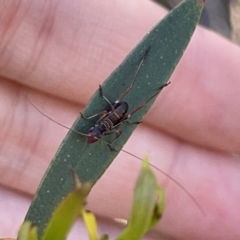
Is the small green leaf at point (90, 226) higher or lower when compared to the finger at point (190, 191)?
higher

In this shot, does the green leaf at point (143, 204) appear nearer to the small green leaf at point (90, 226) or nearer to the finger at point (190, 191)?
the small green leaf at point (90, 226)

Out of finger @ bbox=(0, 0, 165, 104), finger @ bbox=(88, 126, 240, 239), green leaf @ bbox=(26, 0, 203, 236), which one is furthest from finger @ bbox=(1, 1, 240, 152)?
green leaf @ bbox=(26, 0, 203, 236)

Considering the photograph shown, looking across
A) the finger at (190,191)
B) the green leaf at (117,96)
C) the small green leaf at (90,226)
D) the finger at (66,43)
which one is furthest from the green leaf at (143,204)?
the finger at (190,191)

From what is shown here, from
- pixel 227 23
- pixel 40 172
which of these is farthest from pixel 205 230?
pixel 227 23

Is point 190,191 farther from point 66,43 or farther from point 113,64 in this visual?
point 66,43

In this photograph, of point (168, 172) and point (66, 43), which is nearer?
point (66, 43)

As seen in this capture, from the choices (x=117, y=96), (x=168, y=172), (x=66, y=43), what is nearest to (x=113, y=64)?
(x=66, y=43)
